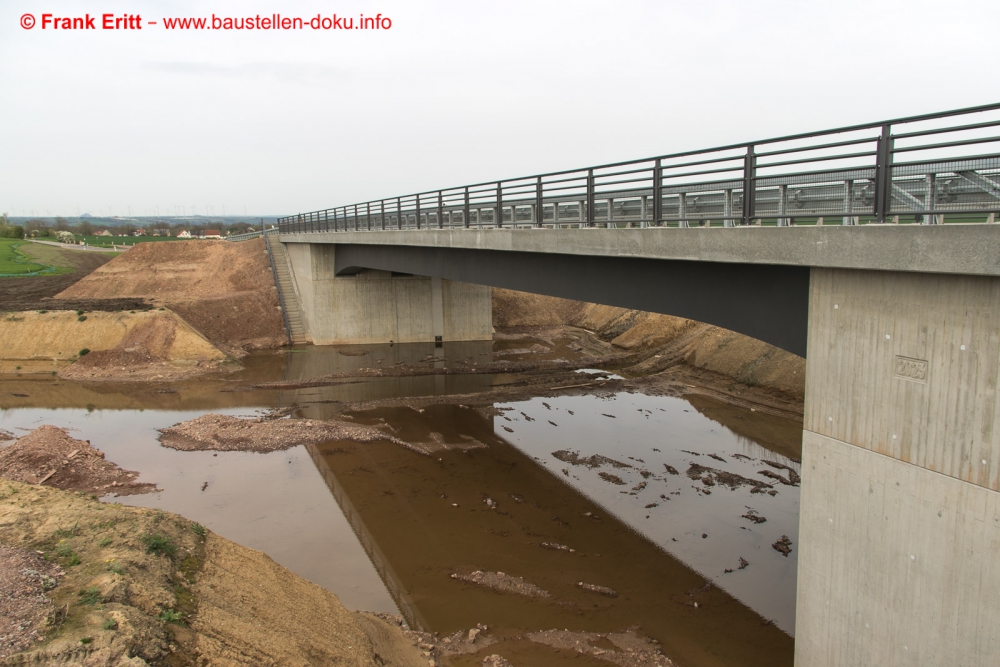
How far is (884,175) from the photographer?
25.7 feet

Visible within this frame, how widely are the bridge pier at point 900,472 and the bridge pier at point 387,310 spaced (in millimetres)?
32427

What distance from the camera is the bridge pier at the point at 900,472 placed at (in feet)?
21.8

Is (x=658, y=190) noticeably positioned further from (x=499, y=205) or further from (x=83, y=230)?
(x=83, y=230)

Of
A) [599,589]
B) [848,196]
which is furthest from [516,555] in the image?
[848,196]

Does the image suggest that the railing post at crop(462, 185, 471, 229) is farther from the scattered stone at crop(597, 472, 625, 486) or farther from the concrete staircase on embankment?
the concrete staircase on embankment

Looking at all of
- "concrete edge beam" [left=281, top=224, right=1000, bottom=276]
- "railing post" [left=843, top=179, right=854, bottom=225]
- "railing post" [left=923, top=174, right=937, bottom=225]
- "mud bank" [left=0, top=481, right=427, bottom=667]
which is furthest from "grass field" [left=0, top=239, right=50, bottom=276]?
"railing post" [left=923, top=174, right=937, bottom=225]

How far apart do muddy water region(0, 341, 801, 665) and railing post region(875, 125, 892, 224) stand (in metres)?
7.03

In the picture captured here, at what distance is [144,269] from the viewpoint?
49031mm

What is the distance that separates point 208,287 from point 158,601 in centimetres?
4176

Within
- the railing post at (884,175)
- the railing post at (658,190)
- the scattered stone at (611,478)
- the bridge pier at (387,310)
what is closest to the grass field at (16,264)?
the bridge pier at (387,310)

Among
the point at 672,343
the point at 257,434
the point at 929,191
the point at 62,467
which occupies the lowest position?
the point at 257,434

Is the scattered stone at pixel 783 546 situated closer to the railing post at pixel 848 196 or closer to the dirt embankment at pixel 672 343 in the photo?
the railing post at pixel 848 196

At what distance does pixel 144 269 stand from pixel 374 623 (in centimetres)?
4704

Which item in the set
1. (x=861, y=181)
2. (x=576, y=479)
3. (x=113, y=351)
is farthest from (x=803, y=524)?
(x=113, y=351)
